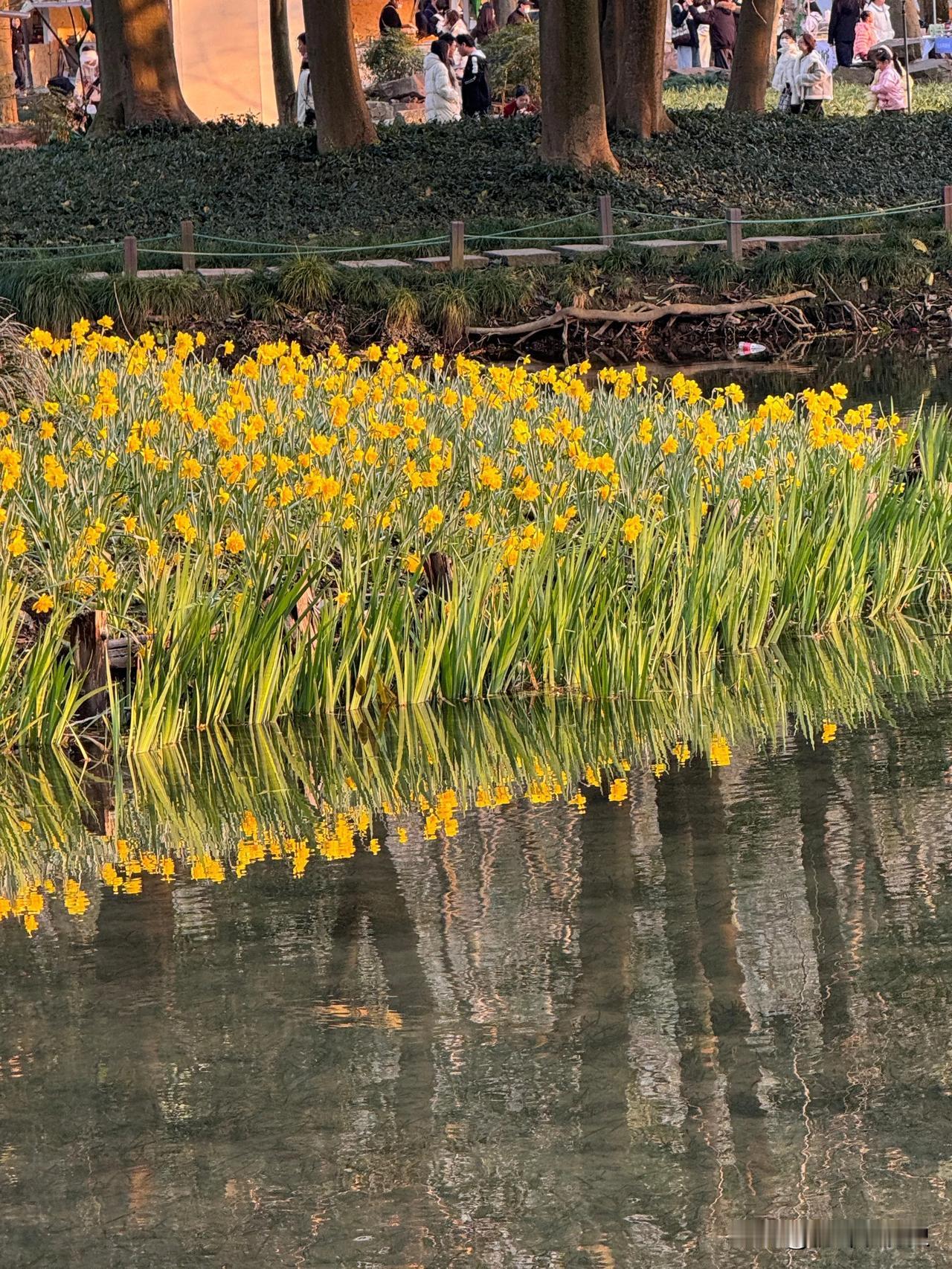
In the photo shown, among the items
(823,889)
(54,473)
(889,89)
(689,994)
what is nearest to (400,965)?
(689,994)

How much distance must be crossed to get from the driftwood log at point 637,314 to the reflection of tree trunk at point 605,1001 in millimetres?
15644

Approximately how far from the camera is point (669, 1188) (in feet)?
12.3

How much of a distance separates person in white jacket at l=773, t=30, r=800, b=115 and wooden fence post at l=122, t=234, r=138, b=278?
1363 centimetres

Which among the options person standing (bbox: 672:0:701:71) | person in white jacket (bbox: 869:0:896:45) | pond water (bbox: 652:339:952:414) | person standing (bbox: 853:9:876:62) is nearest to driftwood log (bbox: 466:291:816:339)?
pond water (bbox: 652:339:952:414)

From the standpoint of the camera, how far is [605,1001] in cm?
464

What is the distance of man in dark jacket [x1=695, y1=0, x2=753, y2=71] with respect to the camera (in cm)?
4144

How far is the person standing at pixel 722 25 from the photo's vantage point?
136 ft

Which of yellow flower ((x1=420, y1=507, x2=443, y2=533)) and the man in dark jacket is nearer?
yellow flower ((x1=420, y1=507, x2=443, y2=533))

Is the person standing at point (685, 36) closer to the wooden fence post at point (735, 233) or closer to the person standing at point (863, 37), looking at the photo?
the person standing at point (863, 37)

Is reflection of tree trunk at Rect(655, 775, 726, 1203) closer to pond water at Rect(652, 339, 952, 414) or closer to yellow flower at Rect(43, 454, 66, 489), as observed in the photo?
yellow flower at Rect(43, 454, 66, 489)

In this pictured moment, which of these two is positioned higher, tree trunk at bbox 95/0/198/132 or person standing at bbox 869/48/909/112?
tree trunk at bbox 95/0/198/132

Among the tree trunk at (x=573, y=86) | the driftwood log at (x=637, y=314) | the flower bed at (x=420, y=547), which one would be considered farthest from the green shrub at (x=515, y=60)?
the flower bed at (x=420, y=547)

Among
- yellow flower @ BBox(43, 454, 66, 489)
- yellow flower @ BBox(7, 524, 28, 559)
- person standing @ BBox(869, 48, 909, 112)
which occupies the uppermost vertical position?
person standing @ BBox(869, 48, 909, 112)

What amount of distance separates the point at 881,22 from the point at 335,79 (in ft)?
64.4
